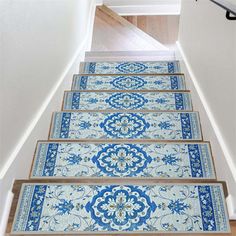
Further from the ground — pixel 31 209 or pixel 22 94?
pixel 22 94

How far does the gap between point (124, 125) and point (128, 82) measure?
793 mm

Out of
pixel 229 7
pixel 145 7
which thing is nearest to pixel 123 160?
pixel 229 7

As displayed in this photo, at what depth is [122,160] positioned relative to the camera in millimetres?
1787

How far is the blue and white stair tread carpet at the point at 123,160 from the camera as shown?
1.71 metres

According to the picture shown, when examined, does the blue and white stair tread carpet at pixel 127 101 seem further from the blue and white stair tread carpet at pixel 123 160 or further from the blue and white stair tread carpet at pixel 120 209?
the blue and white stair tread carpet at pixel 120 209

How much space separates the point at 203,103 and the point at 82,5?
2.14 metres

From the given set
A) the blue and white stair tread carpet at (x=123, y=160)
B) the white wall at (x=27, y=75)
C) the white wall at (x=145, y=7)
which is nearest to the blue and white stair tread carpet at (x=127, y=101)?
the white wall at (x=27, y=75)

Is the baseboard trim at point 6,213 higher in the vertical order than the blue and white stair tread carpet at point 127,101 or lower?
lower

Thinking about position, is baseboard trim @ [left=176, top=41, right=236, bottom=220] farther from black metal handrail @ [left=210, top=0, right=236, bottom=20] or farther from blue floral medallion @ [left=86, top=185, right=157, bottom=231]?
black metal handrail @ [left=210, top=0, right=236, bottom=20]

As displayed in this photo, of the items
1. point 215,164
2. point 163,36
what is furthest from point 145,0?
point 215,164

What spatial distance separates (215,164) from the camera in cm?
182

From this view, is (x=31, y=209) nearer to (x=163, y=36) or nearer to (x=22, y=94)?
(x=22, y=94)

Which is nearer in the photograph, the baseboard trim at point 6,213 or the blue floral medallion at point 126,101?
the baseboard trim at point 6,213

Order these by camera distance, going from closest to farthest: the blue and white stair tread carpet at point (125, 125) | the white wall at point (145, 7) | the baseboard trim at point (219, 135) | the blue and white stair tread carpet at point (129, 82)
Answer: the baseboard trim at point (219, 135), the blue and white stair tread carpet at point (125, 125), the blue and white stair tread carpet at point (129, 82), the white wall at point (145, 7)
